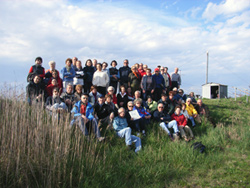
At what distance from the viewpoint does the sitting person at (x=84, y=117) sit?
5.19 m

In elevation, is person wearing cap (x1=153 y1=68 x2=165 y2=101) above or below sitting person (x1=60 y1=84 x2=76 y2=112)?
above

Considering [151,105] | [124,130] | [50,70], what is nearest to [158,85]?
[151,105]

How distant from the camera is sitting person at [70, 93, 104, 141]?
5192mm

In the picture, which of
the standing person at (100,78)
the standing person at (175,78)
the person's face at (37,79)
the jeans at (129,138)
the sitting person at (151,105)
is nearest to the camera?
the jeans at (129,138)

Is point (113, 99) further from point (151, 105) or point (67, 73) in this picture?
point (67, 73)

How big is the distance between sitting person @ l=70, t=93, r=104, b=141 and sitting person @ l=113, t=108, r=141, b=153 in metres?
0.69

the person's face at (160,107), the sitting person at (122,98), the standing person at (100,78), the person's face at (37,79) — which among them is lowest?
the person's face at (160,107)

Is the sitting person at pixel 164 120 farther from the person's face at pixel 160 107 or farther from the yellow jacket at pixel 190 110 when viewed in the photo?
the yellow jacket at pixel 190 110

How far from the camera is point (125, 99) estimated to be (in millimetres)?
8062

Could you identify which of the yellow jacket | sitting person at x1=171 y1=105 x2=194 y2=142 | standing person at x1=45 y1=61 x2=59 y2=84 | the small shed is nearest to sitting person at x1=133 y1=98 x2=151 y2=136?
sitting person at x1=171 y1=105 x2=194 y2=142

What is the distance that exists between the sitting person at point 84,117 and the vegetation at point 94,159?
290mm

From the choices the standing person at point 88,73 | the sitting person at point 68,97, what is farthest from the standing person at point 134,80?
the sitting person at point 68,97

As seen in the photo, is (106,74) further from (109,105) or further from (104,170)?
(104,170)

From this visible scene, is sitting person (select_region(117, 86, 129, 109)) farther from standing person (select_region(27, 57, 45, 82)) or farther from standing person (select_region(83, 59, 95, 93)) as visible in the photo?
standing person (select_region(27, 57, 45, 82))
